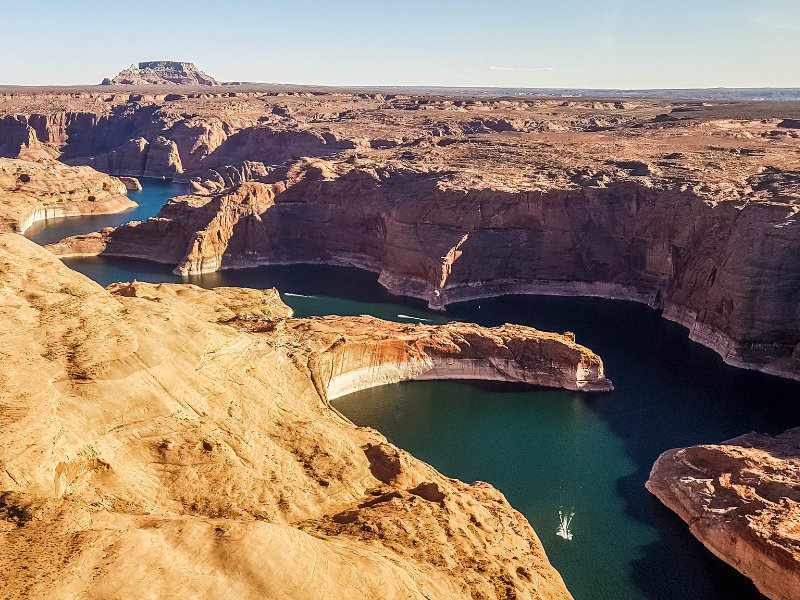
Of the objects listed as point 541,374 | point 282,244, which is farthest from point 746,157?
point 282,244

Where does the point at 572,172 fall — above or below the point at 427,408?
above

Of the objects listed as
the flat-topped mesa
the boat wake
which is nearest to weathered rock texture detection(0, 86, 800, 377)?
the flat-topped mesa

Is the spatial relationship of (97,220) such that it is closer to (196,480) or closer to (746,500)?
(196,480)

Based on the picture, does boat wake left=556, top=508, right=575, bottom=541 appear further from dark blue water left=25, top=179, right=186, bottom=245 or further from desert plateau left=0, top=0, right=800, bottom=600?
dark blue water left=25, top=179, right=186, bottom=245

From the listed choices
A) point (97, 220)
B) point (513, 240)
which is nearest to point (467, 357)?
point (513, 240)

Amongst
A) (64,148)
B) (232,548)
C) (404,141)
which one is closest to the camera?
(232,548)

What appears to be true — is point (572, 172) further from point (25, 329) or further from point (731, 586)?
point (25, 329)

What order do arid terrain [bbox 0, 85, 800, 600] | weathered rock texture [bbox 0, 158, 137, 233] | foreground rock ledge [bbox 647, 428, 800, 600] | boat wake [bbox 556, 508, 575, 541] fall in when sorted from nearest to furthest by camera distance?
arid terrain [bbox 0, 85, 800, 600] → foreground rock ledge [bbox 647, 428, 800, 600] → boat wake [bbox 556, 508, 575, 541] → weathered rock texture [bbox 0, 158, 137, 233]
